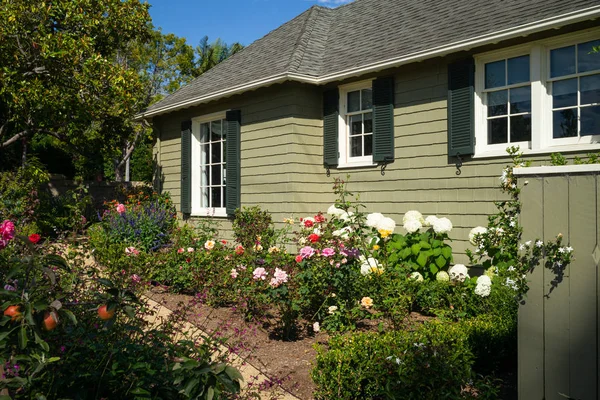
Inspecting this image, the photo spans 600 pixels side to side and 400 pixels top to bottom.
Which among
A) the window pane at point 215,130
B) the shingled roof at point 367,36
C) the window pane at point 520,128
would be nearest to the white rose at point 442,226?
the window pane at point 520,128

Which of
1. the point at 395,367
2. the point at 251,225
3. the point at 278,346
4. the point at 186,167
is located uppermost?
the point at 186,167

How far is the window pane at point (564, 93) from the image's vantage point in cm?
635

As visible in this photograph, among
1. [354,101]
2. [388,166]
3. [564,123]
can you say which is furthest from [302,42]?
[564,123]

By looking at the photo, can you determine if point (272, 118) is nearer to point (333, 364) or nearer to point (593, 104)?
point (593, 104)

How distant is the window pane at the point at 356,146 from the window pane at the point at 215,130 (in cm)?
331

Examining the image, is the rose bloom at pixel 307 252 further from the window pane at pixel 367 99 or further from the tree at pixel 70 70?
the tree at pixel 70 70

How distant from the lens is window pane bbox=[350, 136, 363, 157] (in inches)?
354

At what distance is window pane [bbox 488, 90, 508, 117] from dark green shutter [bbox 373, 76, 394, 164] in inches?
61.8

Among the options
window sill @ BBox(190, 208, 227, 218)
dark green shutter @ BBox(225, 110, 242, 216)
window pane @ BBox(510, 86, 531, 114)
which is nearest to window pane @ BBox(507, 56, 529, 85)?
window pane @ BBox(510, 86, 531, 114)

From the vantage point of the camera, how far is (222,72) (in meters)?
12.0

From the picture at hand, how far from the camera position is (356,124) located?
29.6 feet

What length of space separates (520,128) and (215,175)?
645 cm

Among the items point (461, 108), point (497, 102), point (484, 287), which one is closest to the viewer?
point (484, 287)

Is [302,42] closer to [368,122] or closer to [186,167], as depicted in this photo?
[368,122]
